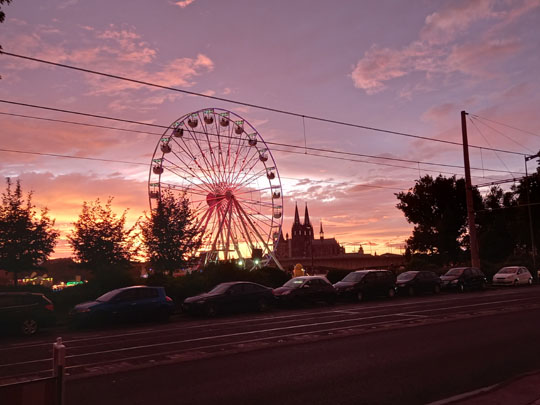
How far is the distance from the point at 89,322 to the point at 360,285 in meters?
15.4

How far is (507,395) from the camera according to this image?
728 centimetres

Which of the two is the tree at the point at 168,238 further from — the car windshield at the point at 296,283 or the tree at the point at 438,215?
the tree at the point at 438,215

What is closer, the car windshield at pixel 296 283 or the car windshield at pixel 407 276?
the car windshield at pixel 296 283

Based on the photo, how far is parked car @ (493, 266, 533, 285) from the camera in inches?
1528

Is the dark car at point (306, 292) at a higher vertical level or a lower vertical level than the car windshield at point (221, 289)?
lower

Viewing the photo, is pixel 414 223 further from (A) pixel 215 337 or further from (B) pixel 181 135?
(A) pixel 215 337

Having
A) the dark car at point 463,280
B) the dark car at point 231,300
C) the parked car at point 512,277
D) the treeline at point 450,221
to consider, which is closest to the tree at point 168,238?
the dark car at point 231,300

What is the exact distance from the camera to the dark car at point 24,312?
54.7ft

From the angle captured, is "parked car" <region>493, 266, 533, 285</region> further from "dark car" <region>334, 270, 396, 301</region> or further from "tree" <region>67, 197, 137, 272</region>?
"tree" <region>67, 197, 137, 272</region>

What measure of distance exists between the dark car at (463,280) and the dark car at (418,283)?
1343 mm

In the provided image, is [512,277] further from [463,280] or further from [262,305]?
[262,305]

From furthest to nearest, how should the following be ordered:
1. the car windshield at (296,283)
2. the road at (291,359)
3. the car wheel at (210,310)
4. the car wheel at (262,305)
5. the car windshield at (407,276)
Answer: the car windshield at (407,276), the car windshield at (296,283), the car wheel at (262,305), the car wheel at (210,310), the road at (291,359)

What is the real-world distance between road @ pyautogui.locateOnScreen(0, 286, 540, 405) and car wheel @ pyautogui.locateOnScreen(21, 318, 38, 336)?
55 cm

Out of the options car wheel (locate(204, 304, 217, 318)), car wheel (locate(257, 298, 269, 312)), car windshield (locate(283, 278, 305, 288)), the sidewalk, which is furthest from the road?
car windshield (locate(283, 278, 305, 288))
